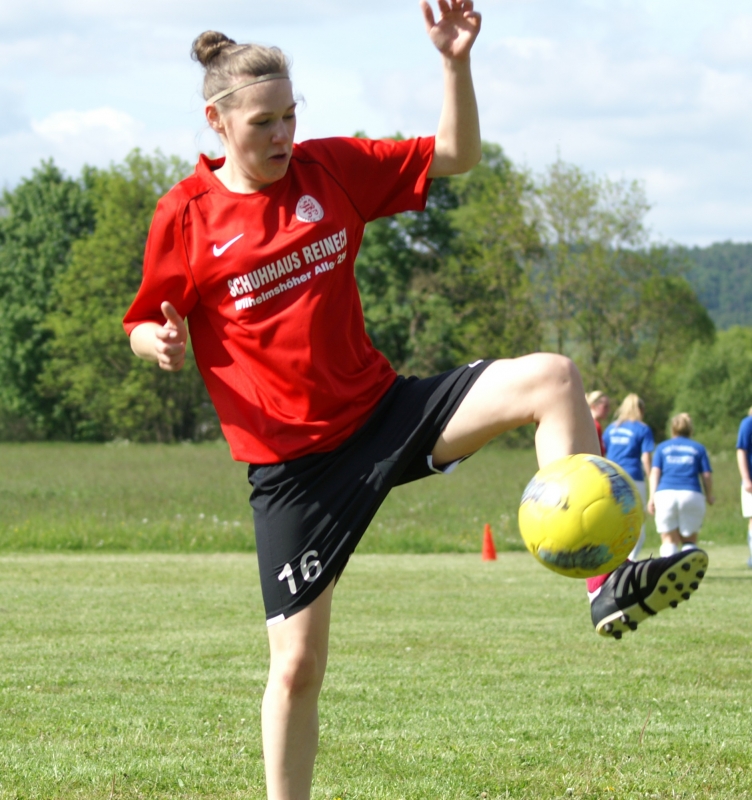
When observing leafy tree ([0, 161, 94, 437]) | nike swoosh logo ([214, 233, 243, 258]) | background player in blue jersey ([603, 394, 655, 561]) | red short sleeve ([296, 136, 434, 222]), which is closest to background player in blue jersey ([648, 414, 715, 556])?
background player in blue jersey ([603, 394, 655, 561])

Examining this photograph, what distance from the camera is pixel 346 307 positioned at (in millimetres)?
3674

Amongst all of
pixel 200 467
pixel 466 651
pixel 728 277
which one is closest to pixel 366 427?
pixel 466 651

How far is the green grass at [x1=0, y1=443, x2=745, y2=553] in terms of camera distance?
1664cm

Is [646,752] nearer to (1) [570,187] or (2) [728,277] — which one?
(1) [570,187]

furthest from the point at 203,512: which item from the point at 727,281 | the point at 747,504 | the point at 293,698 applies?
the point at 727,281

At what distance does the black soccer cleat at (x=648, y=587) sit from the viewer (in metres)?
3.43

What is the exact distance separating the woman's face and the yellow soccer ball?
1.31 meters

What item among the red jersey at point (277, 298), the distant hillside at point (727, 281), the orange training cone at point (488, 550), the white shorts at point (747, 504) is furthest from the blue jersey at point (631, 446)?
the distant hillside at point (727, 281)

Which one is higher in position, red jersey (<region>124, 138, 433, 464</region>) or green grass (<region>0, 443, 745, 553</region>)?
red jersey (<region>124, 138, 433, 464</region>)

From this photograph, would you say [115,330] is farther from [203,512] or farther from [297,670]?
[297,670]

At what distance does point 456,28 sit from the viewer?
363 centimetres

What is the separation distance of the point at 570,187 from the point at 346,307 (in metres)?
43.4

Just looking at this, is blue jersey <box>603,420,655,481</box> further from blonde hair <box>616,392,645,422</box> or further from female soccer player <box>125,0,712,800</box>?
female soccer player <box>125,0,712,800</box>

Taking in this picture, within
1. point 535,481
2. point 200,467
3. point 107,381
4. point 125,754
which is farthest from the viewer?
point 107,381
